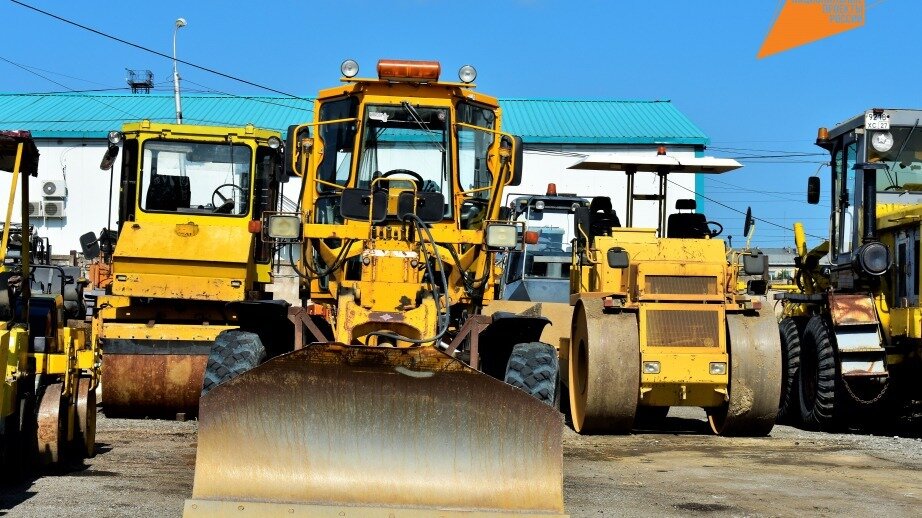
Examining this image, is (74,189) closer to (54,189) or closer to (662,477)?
(54,189)

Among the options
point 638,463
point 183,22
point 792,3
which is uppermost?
point 183,22

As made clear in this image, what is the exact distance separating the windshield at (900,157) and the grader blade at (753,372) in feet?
8.20

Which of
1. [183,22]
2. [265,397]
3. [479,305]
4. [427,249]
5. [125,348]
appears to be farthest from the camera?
[183,22]

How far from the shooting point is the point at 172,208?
548 inches

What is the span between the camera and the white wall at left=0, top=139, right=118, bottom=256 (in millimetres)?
36938

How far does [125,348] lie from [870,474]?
6730 mm

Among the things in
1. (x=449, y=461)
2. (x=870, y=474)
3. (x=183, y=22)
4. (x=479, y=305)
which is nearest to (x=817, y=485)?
(x=870, y=474)

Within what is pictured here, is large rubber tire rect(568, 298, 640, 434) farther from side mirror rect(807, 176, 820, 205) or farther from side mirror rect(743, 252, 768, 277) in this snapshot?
side mirror rect(807, 176, 820, 205)

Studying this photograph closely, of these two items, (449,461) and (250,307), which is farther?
(250,307)

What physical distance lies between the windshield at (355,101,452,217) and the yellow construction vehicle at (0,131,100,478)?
2.35 m

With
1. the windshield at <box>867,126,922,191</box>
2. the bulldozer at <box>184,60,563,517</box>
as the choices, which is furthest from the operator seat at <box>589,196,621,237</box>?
the bulldozer at <box>184,60,563,517</box>

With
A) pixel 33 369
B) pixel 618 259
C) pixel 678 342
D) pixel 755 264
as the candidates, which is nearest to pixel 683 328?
pixel 678 342

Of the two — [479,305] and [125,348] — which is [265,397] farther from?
[125,348]

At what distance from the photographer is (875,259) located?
13289 millimetres
